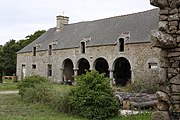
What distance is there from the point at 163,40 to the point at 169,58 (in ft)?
1.30

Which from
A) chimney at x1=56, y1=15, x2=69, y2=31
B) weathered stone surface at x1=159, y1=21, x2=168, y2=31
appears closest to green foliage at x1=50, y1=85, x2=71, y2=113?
weathered stone surface at x1=159, y1=21, x2=168, y2=31

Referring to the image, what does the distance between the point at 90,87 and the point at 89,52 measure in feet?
53.9

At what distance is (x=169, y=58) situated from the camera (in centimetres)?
597

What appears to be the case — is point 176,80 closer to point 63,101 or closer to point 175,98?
point 175,98

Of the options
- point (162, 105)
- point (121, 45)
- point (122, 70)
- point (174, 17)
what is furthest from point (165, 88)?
point (122, 70)

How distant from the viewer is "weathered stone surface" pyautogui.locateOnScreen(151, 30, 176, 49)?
19.0ft

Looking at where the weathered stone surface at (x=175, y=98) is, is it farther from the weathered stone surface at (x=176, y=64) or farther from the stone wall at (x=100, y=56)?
the stone wall at (x=100, y=56)

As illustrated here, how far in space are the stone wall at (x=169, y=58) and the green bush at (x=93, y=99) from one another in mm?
4954

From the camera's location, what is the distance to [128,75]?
27.4 meters

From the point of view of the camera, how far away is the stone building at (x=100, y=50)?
902 inches

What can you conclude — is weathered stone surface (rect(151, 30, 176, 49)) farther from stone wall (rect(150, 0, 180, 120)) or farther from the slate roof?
the slate roof

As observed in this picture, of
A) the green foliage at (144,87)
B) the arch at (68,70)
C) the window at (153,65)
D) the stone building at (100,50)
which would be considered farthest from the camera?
the arch at (68,70)

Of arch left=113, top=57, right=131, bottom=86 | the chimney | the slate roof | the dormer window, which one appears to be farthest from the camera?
the chimney

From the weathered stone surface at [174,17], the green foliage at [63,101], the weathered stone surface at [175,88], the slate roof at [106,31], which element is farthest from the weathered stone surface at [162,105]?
the slate roof at [106,31]
